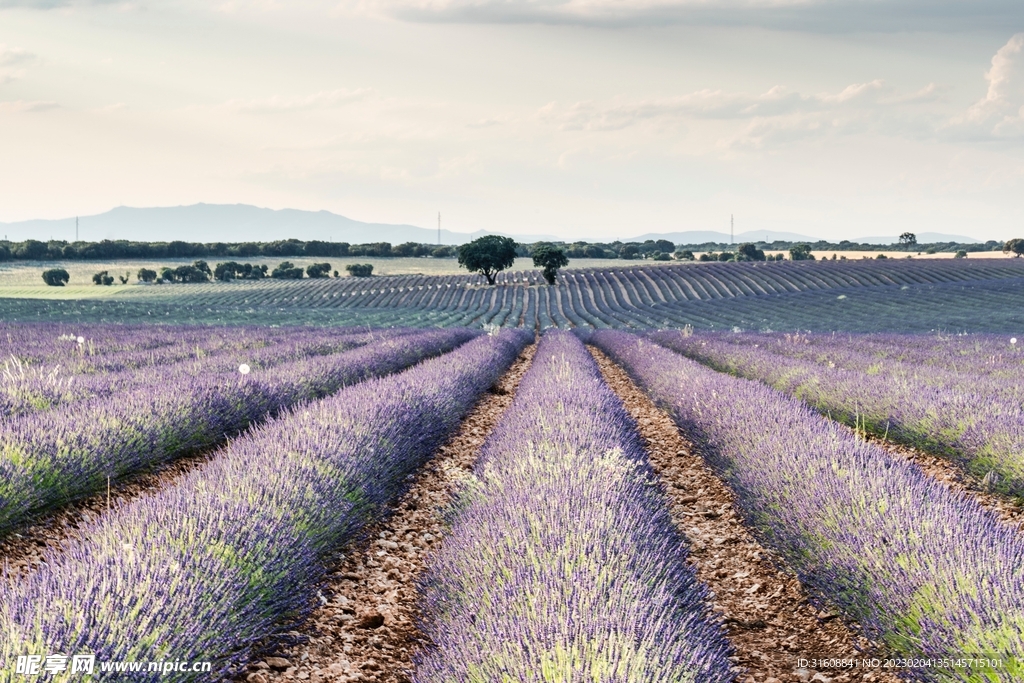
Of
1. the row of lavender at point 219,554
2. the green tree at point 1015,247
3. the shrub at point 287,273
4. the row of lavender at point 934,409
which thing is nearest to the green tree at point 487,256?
the shrub at point 287,273

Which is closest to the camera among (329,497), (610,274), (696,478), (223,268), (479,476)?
(329,497)

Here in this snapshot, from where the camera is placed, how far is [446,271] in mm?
72125

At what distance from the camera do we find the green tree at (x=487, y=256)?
6353cm

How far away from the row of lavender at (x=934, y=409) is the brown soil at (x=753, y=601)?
2.13 m

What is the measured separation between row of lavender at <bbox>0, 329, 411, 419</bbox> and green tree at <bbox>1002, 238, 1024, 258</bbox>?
8563cm

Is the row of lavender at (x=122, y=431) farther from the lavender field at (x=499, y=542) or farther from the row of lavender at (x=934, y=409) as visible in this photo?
the row of lavender at (x=934, y=409)

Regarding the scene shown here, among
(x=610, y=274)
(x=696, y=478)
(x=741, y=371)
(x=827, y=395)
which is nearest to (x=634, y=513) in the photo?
(x=696, y=478)

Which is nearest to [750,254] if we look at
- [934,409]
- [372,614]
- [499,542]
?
[934,409]

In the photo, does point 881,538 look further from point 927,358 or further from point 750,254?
point 750,254

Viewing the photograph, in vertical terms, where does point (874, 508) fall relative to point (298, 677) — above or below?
above

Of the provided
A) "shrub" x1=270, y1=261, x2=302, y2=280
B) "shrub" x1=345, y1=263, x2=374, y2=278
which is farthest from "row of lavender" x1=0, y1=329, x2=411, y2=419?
"shrub" x1=345, y1=263, x2=374, y2=278

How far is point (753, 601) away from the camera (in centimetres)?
415

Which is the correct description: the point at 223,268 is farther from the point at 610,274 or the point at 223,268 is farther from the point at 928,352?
the point at 928,352

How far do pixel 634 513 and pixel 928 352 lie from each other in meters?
13.0
